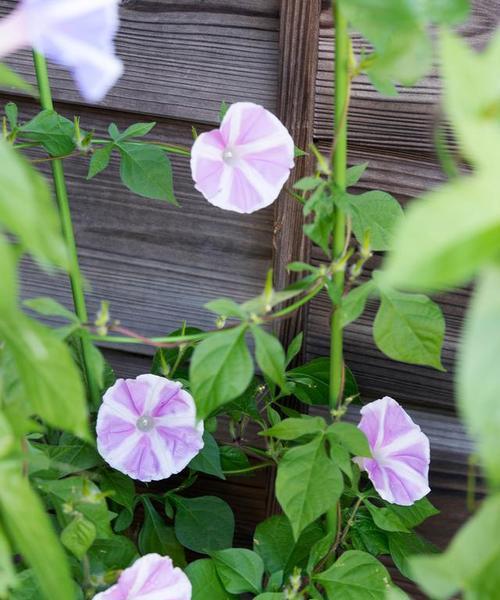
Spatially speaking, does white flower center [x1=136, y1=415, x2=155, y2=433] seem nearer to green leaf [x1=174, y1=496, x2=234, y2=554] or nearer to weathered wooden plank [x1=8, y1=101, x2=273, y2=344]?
green leaf [x1=174, y1=496, x2=234, y2=554]

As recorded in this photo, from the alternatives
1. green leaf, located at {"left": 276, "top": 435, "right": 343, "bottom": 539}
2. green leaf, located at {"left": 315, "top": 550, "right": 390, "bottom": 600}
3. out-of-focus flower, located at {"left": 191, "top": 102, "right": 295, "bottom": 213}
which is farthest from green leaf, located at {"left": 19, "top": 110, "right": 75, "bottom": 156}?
green leaf, located at {"left": 315, "top": 550, "right": 390, "bottom": 600}

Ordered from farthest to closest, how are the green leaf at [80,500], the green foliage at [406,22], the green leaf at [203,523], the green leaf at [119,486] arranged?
the green leaf at [203,523] → the green leaf at [119,486] → the green leaf at [80,500] → the green foliage at [406,22]

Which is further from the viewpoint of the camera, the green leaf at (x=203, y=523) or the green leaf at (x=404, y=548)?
the green leaf at (x=203, y=523)

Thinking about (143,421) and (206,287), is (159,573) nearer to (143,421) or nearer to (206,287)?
(143,421)

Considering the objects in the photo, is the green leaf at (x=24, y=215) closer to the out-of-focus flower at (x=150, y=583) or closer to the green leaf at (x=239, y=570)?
the out-of-focus flower at (x=150, y=583)

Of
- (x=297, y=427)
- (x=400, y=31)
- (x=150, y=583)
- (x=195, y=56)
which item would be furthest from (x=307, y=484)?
(x=195, y=56)

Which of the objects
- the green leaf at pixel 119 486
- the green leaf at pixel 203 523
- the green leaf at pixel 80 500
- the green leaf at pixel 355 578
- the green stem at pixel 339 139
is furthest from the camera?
the green leaf at pixel 203 523

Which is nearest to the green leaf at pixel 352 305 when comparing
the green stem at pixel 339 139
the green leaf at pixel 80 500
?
the green stem at pixel 339 139

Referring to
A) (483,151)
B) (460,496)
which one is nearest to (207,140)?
(483,151)
